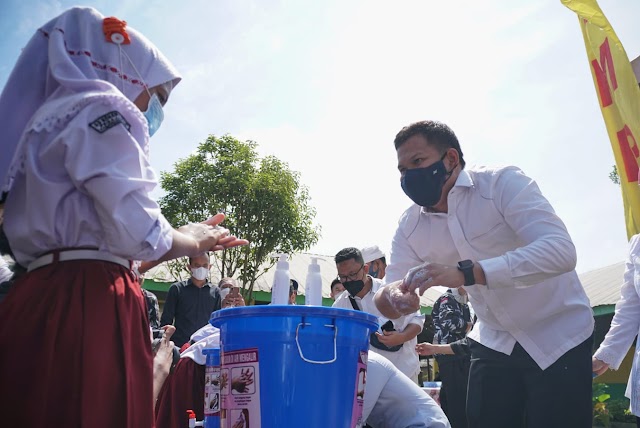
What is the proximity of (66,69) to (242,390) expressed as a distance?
1.20 metres

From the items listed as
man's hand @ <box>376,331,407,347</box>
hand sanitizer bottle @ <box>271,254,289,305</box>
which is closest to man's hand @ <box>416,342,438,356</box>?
man's hand @ <box>376,331,407,347</box>

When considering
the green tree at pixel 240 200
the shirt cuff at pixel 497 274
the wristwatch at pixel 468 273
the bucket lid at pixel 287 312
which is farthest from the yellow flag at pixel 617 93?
the green tree at pixel 240 200

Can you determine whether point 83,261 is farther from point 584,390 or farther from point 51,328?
point 584,390

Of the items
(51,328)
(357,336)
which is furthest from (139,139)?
(357,336)

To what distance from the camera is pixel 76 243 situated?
5.28 ft

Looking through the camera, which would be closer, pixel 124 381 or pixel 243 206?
pixel 124 381

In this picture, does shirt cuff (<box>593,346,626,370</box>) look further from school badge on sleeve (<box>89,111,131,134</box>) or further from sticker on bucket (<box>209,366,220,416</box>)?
school badge on sleeve (<box>89,111,131,134</box>)

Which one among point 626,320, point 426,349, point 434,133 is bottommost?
point 426,349

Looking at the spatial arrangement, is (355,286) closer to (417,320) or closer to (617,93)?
(417,320)

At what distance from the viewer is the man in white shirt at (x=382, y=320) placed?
4918 millimetres

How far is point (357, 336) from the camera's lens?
2012 millimetres

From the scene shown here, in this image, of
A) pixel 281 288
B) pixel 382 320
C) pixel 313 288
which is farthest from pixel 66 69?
pixel 382 320

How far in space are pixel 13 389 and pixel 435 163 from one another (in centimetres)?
224

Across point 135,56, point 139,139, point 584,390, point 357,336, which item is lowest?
point 584,390
